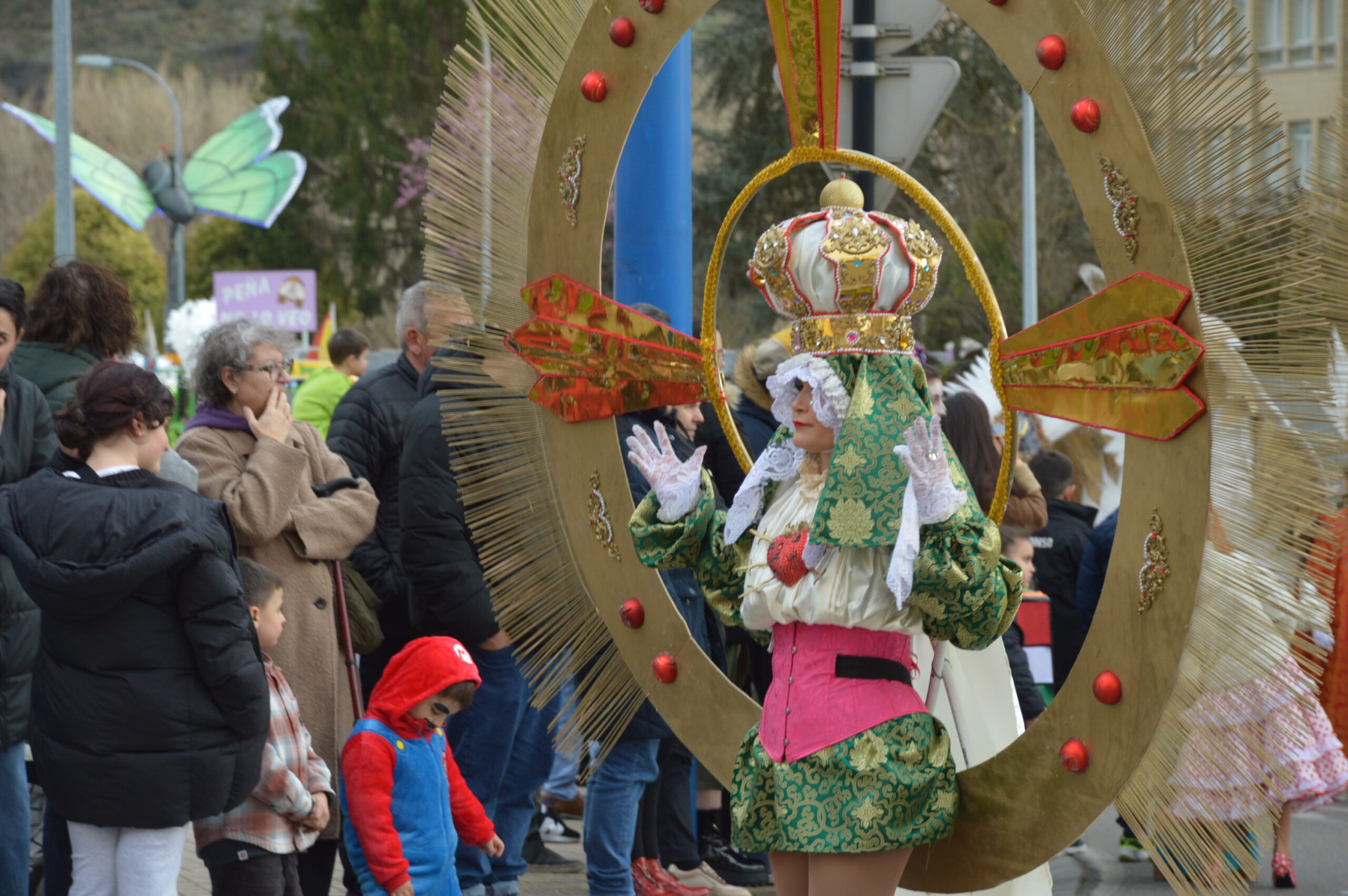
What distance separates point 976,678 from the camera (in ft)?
11.7

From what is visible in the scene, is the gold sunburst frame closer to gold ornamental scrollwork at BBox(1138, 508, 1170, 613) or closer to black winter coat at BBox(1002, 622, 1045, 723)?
gold ornamental scrollwork at BBox(1138, 508, 1170, 613)

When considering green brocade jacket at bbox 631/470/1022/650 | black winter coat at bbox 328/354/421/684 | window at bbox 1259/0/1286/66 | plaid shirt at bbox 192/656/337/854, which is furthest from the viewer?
window at bbox 1259/0/1286/66

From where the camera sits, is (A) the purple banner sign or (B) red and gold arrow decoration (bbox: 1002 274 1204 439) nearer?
(B) red and gold arrow decoration (bbox: 1002 274 1204 439)

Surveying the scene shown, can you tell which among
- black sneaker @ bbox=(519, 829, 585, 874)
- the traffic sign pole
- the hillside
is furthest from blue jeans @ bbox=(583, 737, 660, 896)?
the hillside

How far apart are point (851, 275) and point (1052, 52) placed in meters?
0.52

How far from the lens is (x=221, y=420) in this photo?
4.08m

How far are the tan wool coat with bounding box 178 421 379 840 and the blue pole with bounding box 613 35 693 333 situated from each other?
1.57m

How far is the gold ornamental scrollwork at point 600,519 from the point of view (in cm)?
336

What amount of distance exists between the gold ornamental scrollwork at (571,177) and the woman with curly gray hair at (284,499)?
1.12 m

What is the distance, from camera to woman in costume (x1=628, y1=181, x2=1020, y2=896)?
2.78 m

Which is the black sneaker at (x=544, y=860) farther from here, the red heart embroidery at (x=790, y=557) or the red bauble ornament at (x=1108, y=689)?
the red bauble ornament at (x=1108, y=689)

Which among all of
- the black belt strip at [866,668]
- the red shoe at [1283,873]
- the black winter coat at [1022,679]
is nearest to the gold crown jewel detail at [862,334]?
the black belt strip at [866,668]

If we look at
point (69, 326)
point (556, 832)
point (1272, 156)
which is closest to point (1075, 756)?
point (1272, 156)

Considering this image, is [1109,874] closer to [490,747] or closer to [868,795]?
[490,747]
